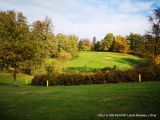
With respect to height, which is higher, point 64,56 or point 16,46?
point 16,46

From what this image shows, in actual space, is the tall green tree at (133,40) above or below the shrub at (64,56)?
above

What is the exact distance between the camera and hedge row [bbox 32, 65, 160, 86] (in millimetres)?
28678

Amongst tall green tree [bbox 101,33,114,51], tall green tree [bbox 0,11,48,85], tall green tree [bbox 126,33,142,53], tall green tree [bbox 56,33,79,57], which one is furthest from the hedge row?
tall green tree [bbox 101,33,114,51]

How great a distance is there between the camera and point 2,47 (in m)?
33.2

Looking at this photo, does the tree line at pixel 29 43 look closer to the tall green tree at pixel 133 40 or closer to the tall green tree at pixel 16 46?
the tall green tree at pixel 16 46

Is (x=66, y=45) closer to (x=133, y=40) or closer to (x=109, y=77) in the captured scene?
(x=133, y=40)

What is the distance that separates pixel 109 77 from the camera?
29.8 m

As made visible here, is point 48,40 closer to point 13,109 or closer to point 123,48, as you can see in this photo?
point 123,48

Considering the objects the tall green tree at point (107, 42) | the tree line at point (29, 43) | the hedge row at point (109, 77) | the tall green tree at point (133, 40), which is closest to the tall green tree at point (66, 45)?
the tree line at point (29, 43)

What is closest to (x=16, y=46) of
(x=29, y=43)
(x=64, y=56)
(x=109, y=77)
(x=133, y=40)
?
(x=29, y=43)

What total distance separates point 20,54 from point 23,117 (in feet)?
80.2

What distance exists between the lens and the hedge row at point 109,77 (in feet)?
94.1

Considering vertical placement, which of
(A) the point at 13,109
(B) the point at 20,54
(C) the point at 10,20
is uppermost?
(C) the point at 10,20

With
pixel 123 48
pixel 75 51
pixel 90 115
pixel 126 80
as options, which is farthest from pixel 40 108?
pixel 123 48
